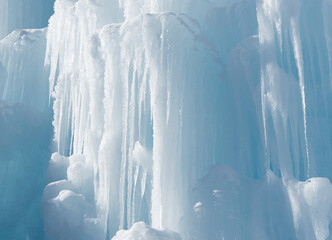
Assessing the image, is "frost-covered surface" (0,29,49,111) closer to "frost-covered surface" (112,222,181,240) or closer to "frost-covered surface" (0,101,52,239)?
"frost-covered surface" (0,101,52,239)

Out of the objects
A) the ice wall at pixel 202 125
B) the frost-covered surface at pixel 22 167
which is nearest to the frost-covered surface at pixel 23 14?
the frost-covered surface at pixel 22 167

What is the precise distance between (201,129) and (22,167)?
707 centimetres

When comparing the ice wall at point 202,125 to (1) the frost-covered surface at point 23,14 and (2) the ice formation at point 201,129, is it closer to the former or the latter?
(2) the ice formation at point 201,129

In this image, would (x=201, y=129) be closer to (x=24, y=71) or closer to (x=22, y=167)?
(x=22, y=167)

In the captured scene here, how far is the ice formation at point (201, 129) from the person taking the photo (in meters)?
10.8

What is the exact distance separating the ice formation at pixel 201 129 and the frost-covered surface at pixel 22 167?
19.1 inches

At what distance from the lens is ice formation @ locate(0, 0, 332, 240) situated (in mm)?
10773

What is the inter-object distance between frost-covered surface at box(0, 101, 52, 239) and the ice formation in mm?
485

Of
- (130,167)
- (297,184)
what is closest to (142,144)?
(130,167)

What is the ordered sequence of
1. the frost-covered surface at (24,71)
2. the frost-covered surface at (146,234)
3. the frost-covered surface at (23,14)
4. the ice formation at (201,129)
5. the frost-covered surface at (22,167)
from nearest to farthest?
the frost-covered surface at (146,234), the ice formation at (201,129), the frost-covered surface at (22,167), the frost-covered surface at (24,71), the frost-covered surface at (23,14)

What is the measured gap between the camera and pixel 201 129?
1188 centimetres

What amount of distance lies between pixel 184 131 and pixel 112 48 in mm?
3144

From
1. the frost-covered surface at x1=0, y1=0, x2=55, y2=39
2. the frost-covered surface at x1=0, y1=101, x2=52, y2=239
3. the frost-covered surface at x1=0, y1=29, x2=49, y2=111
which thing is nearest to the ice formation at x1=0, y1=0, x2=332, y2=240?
the frost-covered surface at x1=0, y1=101, x2=52, y2=239

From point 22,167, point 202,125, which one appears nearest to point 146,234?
point 202,125
